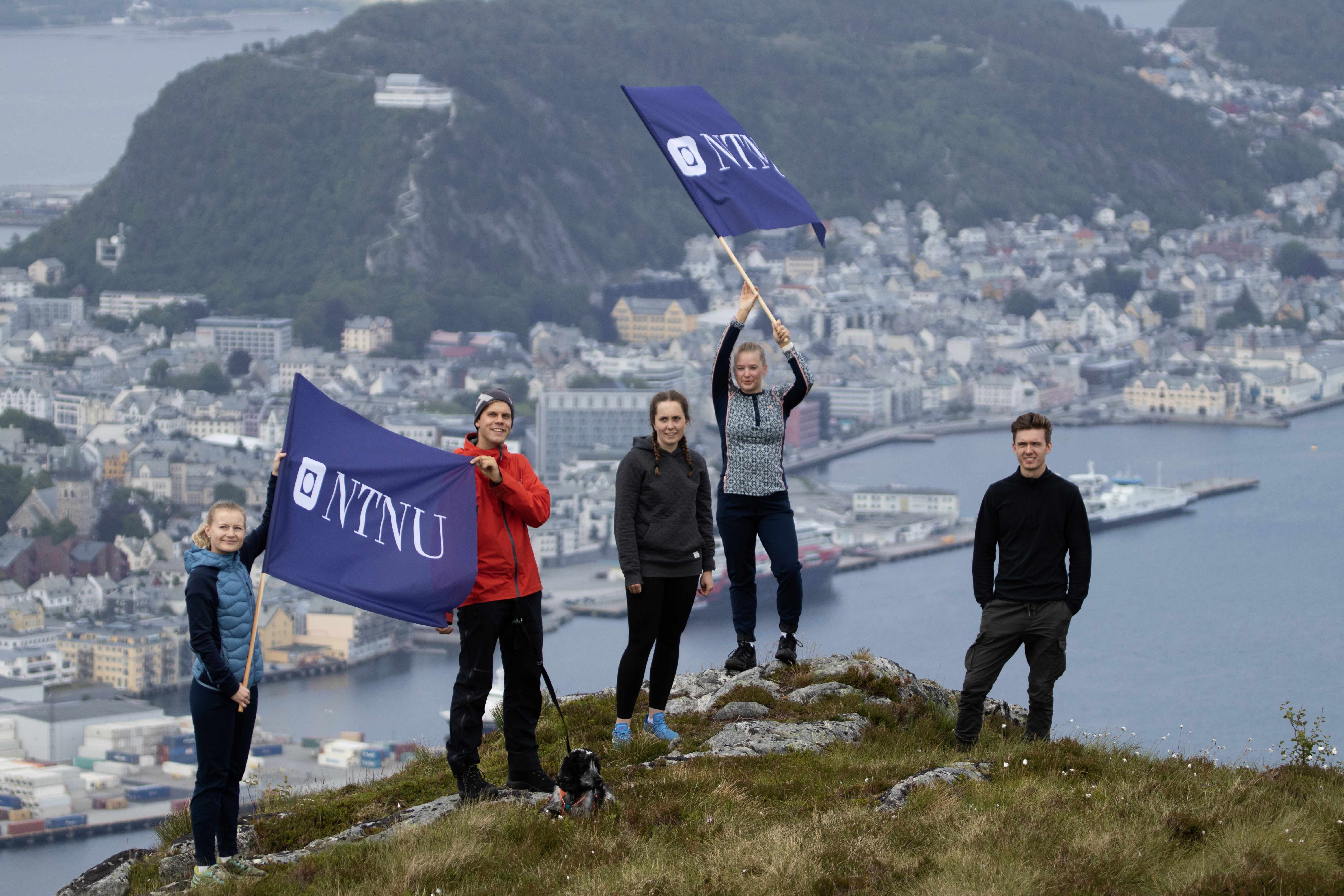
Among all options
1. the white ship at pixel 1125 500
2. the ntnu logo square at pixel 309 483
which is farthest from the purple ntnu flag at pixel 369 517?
the white ship at pixel 1125 500

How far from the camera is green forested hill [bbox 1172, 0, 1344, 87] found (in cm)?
9938

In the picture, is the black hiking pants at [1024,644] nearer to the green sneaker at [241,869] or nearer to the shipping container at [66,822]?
the green sneaker at [241,869]

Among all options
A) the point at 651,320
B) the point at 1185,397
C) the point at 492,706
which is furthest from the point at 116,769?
the point at 1185,397

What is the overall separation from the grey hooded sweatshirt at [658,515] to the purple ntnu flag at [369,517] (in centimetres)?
35

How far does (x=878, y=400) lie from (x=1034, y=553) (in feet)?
162

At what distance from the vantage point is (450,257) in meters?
63.7

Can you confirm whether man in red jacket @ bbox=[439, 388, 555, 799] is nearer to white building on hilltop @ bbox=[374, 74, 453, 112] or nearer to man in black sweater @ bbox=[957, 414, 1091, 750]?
man in black sweater @ bbox=[957, 414, 1091, 750]

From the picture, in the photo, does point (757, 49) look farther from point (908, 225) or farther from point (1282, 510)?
point (1282, 510)

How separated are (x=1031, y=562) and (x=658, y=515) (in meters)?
0.75

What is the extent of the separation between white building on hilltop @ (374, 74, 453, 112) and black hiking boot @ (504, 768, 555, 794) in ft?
224

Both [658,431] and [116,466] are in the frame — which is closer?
[658,431]

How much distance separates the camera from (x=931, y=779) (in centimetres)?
306

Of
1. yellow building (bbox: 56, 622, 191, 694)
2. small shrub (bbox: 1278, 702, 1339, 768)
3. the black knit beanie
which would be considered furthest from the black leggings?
yellow building (bbox: 56, 622, 191, 694)

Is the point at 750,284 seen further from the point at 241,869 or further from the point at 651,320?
the point at 651,320
